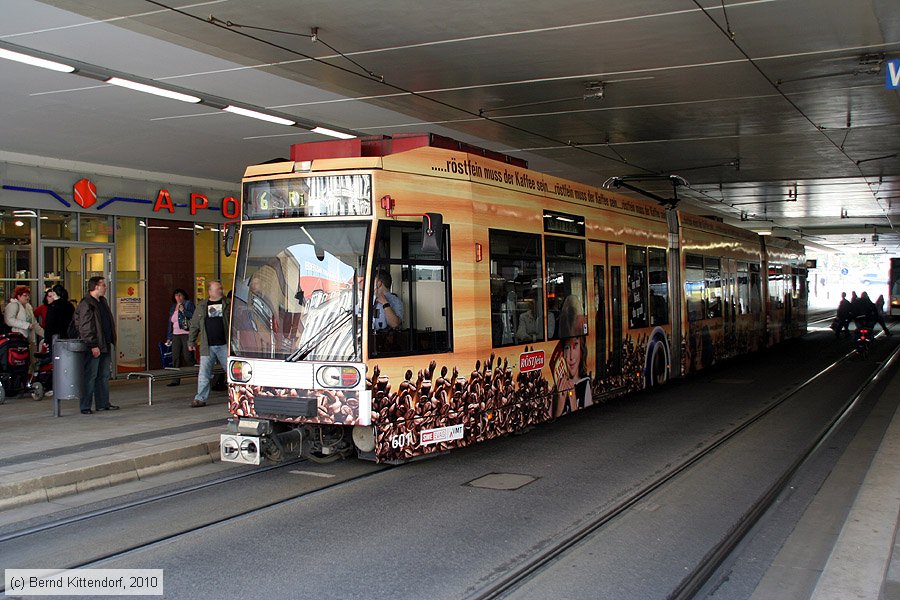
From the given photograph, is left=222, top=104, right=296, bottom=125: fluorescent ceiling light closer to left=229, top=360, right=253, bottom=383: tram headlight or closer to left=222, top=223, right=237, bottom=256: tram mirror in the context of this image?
left=222, top=223, right=237, bottom=256: tram mirror

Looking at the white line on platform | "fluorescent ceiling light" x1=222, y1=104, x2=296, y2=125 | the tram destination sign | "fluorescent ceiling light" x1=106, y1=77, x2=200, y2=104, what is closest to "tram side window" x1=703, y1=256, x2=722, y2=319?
"fluorescent ceiling light" x1=222, y1=104, x2=296, y2=125

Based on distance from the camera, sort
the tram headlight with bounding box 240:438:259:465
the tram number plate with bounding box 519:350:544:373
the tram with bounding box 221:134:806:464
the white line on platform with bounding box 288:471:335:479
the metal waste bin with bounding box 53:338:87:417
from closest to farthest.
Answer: the tram with bounding box 221:134:806:464 < the tram headlight with bounding box 240:438:259:465 < the white line on platform with bounding box 288:471:335:479 < the tram number plate with bounding box 519:350:544:373 < the metal waste bin with bounding box 53:338:87:417

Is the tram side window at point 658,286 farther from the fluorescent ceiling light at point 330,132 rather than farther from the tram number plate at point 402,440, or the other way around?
the tram number plate at point 402,440

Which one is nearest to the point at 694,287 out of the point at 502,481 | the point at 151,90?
the point at 502,481

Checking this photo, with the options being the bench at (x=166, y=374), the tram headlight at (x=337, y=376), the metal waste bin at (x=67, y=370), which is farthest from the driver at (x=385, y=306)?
the bench at (x=166, y=374)

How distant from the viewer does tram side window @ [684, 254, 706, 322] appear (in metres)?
17.2

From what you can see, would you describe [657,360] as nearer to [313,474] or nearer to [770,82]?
[770,82]

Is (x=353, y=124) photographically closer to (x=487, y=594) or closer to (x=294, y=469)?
(x=294, y=469)

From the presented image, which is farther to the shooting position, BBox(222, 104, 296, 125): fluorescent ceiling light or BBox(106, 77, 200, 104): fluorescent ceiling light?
BBox(222, 104, 296, 125): fluorescent ceiling light

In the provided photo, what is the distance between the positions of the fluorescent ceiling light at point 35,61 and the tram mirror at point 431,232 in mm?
5198

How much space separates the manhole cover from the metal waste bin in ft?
21.6

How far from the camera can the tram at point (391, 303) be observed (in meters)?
8.39

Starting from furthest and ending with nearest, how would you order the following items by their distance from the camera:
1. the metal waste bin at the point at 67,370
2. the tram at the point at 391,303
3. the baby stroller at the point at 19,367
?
the baby stroller at the point at 19,367 < the metal waste bin at the point at 67,370 < the tram at the point at 391,303

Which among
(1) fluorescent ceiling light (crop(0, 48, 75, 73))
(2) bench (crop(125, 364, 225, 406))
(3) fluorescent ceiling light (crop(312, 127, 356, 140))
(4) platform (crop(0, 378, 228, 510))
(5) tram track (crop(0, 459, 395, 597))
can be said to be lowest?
(5) tram track (crop(0, 459, 395, 597))
